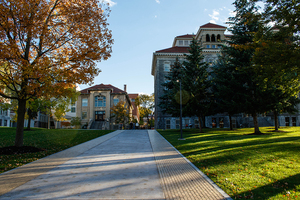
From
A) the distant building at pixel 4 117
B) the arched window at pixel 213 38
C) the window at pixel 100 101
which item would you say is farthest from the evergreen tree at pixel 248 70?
the distant building at pixel 4 117

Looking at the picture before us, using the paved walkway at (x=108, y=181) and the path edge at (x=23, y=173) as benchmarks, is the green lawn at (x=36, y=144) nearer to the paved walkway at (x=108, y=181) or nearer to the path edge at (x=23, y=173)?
the path edge at (x=23, y=173)

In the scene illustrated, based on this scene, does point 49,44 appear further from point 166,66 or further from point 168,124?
point 166,66

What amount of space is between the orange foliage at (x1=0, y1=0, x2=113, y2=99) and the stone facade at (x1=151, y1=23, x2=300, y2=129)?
28488mm

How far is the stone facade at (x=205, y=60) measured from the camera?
39625mm

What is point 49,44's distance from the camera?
10898mm

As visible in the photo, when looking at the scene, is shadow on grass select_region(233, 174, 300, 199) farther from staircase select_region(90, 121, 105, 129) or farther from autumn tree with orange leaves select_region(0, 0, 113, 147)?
staircase select_region(90, 121, 105, 129)

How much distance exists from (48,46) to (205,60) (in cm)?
3883

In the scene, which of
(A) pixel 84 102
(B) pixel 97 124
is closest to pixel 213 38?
(B) pixel 97 124

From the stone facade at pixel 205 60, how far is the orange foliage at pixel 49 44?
2849 cm

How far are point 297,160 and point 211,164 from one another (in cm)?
286

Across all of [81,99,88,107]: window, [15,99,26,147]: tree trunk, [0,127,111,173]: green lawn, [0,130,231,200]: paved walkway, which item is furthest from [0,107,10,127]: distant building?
[0,130,231,200]: paved walkway

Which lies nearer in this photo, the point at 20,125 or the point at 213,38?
the point at 20,125

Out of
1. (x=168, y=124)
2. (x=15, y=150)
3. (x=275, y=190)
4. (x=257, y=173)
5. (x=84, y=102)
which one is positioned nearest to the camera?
(x=275, y=190)

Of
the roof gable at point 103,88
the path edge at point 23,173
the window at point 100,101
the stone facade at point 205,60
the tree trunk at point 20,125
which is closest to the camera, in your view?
the path edge at point 23,173
